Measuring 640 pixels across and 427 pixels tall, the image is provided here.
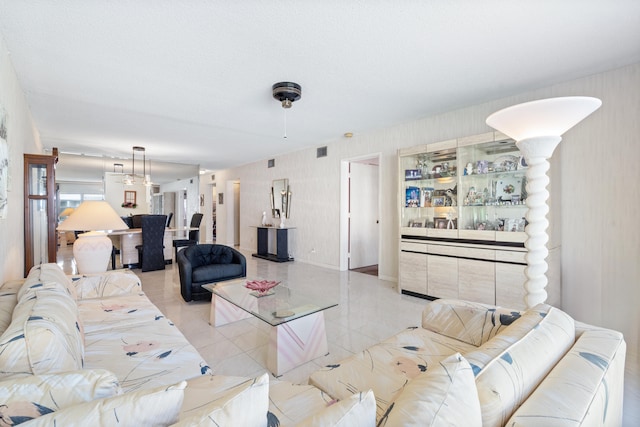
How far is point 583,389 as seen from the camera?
0.85 meters

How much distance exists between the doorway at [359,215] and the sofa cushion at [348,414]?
4.73 m

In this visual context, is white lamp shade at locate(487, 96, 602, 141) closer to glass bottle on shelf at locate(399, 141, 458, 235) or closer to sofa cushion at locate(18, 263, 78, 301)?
glass bottle on shelf at locate(399, 141, 458, 235)

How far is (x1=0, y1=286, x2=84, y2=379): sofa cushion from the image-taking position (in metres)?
0.93

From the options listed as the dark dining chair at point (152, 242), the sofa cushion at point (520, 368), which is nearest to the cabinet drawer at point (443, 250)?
the sofa cushion at point (520, 368)

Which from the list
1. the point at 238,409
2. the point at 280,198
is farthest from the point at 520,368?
the point at 280,198

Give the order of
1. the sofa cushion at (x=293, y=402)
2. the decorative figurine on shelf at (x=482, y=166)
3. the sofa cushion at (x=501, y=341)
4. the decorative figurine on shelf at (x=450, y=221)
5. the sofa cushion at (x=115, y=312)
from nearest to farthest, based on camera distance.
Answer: the sofa cushion at (x=501, y=341), the sofa cushion at (x=293, y=402), the sofa cushion at (x=115, y=312), the decorative figurine on shelf at (x=482, y=166), the decorative figurine on shelf at (x=450, y=221)

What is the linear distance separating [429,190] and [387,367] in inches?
120

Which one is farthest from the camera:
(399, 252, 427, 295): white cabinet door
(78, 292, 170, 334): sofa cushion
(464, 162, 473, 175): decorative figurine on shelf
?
(399, 252, 427, 295): white cabinet door

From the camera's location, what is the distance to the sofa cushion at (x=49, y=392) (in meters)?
0.72

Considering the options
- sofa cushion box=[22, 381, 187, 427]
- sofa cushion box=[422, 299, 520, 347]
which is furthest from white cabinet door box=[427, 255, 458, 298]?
sofa cushion box=[22, 381, 187, 427]

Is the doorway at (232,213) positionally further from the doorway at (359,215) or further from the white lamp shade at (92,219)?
the white lamp shade at (92,219)

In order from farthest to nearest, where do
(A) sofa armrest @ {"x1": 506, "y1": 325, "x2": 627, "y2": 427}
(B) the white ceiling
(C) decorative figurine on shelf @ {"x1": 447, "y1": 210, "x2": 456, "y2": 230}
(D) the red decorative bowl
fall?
(C) decorative figurine on shelf @ {"x1": 447, "y1": 210, "x2": 456, "y2": 230} < (D) the red decorative bowl < (B) the white ceiling < (A) sofa armrest @ {"x1": 506, "y1": 325, "x2": 627, "y2": 427}

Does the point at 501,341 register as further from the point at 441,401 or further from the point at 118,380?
the point at 118,380

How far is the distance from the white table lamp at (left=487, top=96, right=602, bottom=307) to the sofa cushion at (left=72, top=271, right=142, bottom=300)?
10.6 ft
